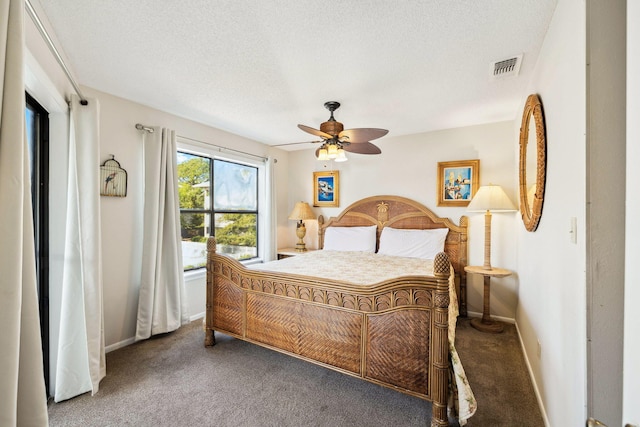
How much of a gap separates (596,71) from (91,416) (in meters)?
3.21

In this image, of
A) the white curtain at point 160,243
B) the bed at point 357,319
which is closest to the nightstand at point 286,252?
the bed at point 357,319

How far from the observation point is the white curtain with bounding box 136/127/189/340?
2803mm

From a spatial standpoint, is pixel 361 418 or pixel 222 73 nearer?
pixel 361 418

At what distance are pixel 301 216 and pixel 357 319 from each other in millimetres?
2691

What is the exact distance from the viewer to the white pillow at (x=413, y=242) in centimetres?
348

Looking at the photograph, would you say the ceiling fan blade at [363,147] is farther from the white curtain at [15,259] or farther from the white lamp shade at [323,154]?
the white curtain at [15,259]

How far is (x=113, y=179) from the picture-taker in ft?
8.77

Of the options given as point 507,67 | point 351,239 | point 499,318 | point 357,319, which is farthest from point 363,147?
point 499,318

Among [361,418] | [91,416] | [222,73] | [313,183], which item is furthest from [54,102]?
[313,183]

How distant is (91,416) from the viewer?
178cm

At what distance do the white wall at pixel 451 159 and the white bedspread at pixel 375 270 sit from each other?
2.86 ft

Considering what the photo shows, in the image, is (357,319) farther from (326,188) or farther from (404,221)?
(326,188)

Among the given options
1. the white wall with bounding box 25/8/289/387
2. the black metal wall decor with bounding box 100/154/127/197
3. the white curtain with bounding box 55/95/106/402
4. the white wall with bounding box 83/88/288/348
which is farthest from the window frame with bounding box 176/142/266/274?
the white curtain with bounding box 55/95/106/402

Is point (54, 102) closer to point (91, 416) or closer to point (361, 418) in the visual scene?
point (91, 416)
